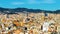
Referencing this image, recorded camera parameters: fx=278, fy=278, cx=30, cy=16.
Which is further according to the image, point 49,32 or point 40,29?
point 40,29

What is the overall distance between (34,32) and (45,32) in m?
0.61

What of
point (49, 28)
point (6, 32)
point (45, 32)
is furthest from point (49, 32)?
point (6, 32)

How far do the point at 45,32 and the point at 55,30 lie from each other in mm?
994

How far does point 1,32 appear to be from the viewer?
15219mm

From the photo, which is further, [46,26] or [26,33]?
[46,26]

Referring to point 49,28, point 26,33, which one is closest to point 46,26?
point 49,28

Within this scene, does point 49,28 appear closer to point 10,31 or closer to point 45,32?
point 45,32

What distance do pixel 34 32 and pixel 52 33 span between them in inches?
38.2

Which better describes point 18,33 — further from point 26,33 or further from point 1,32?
point 1,32

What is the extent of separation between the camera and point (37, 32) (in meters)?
15.0

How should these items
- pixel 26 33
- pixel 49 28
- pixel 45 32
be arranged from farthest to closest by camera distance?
pixel 49 28 < pixel 45 32 < pixel 26 33

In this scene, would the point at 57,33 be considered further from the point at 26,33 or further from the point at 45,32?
the point at 26,33

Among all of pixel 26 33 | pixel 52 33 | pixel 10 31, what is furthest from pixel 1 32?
pixel 52 33

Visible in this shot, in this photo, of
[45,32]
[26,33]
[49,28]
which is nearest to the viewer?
[26,33]
